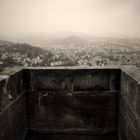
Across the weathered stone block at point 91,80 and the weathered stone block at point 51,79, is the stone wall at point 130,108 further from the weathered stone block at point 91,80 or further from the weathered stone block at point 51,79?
the weathered stone block at point 51,79

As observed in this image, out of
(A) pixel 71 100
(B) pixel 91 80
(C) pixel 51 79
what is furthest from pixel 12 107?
(B) pixel 91 80

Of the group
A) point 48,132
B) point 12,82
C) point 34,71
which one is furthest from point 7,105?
point 48,132

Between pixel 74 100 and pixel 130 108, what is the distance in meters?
1.15

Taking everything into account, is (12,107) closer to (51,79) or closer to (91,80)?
(51,79)

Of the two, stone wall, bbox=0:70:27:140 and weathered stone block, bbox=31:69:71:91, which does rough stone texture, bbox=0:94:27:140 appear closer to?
stone wall, bbox=0:70:27:140

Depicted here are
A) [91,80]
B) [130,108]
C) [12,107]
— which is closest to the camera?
[130,108]

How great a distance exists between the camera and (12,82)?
2.82 metres

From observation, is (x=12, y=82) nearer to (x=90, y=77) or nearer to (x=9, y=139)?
(x=9, y=139)

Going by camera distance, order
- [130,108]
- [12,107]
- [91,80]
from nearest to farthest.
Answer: [130,108], [12,107], [91,80]

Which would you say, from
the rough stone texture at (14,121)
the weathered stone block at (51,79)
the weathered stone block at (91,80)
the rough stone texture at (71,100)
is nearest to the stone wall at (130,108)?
the rough stone texture at (71,100)

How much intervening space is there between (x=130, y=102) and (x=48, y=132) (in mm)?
1780

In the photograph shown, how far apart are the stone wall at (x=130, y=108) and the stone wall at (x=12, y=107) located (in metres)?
1.76

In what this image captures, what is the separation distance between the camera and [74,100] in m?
3.41

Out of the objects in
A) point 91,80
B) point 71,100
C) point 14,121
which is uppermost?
point 91,80
